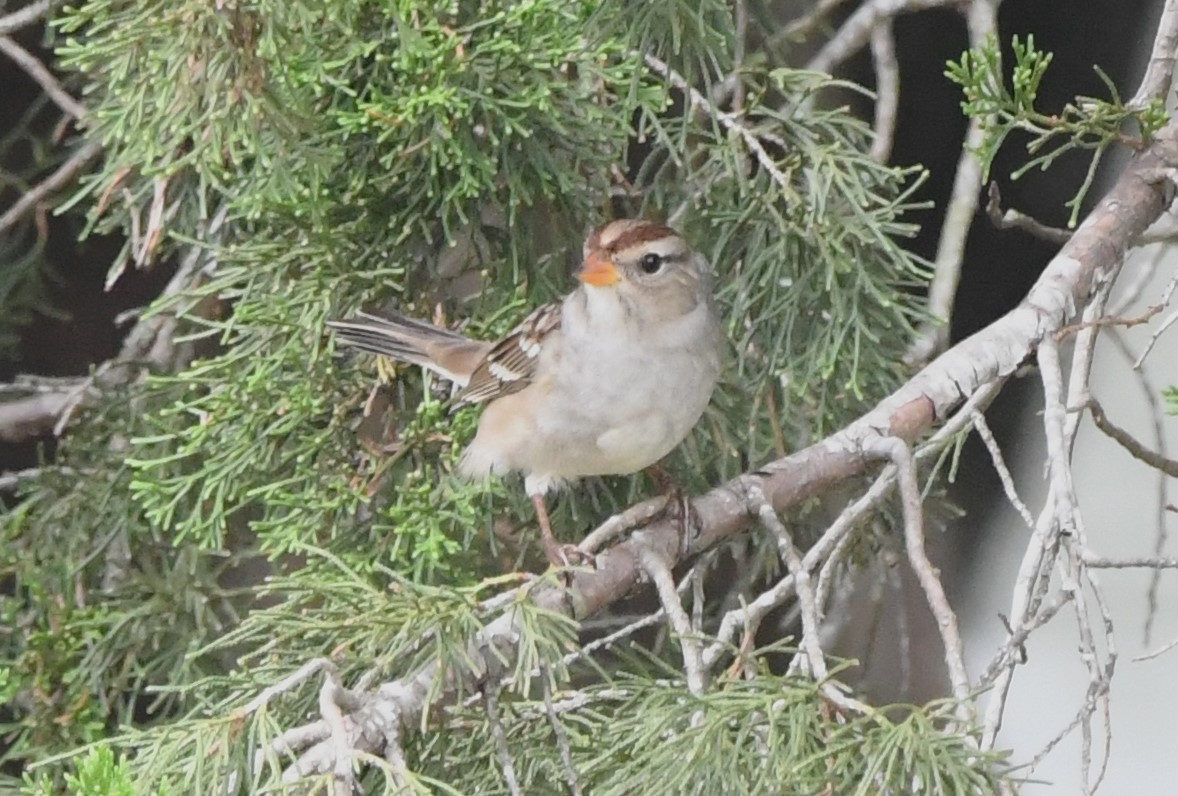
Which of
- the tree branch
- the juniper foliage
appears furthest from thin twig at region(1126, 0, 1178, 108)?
the juniper foliage

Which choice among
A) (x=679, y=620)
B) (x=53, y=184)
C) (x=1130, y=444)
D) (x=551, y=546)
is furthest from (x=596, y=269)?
(x=53, y=184)

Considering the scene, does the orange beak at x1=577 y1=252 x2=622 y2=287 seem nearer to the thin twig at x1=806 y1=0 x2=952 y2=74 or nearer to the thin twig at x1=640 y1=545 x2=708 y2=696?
the thin twig at x1=640 y1=545 x2=708 y2=696

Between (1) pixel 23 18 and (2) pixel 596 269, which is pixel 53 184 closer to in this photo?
(1) pixel 23 18

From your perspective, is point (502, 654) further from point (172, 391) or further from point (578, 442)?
point (172, 391)

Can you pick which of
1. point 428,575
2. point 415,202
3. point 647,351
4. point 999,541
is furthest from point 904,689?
point 415,202

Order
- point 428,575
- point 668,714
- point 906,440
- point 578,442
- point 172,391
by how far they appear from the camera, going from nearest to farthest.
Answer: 1. point 668,714
2. point 906,440
3. point 428,575
4. point 578,442
5. point 172,391

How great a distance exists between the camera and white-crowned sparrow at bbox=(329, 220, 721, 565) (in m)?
1.46

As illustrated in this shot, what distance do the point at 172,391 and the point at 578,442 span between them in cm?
56

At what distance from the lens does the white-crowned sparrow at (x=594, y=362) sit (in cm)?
146

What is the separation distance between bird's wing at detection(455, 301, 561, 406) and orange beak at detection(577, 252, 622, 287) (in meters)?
0.10

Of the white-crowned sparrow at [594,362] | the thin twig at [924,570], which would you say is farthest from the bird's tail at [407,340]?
the thin twig at [924,570]

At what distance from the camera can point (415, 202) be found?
1415 millimetres

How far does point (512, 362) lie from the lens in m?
1.59

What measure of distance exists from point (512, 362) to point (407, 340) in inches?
6.6
